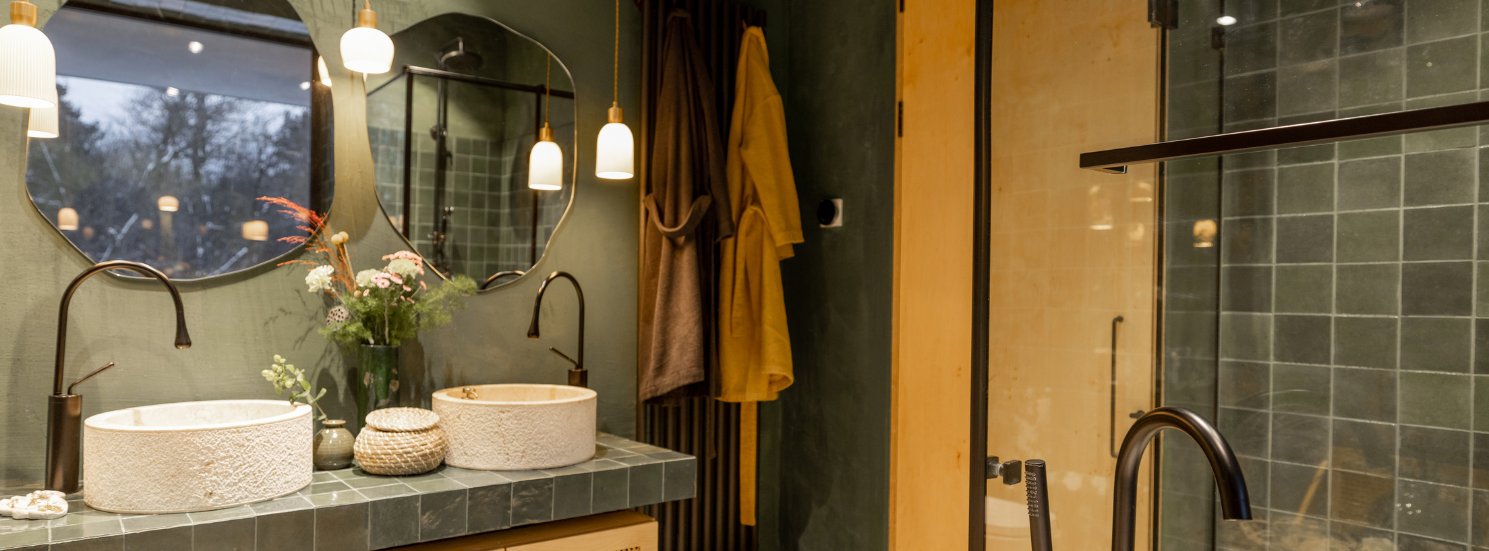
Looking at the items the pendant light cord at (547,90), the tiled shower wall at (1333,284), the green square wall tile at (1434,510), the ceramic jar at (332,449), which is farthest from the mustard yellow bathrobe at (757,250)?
the green square wall tile at (1434,510)

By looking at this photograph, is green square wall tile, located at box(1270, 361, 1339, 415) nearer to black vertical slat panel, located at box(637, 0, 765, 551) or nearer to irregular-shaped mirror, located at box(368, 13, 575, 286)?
black vertical slat panel, located at box(637, 0, 765, 551)

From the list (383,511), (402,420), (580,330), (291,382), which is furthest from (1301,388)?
(291,382)

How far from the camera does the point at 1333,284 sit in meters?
0.90

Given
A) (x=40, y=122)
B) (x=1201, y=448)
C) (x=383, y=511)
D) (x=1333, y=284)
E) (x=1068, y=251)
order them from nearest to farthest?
(x=1201, y=448)
(x=1333, y=284)
(x=1068, y=251)
(x=383, y=511)
(x=40, y=122)

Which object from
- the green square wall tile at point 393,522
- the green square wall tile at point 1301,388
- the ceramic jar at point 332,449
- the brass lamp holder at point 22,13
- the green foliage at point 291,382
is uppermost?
the brass lamp holder at point 22,13

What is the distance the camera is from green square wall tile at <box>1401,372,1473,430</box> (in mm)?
804

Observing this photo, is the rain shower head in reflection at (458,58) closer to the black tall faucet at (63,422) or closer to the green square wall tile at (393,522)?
the black tall faucet at (63,422)

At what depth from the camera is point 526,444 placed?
171 centimetres

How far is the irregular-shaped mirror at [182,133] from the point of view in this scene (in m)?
1.65

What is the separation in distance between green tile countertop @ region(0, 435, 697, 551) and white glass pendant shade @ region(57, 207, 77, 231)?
0.51 meters

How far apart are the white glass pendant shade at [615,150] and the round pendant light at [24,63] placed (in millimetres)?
1094

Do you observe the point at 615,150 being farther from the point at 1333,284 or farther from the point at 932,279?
the point at 1333,284

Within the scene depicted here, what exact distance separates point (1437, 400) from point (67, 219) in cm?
220

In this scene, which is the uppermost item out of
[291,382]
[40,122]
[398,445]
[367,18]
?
[367,18]
